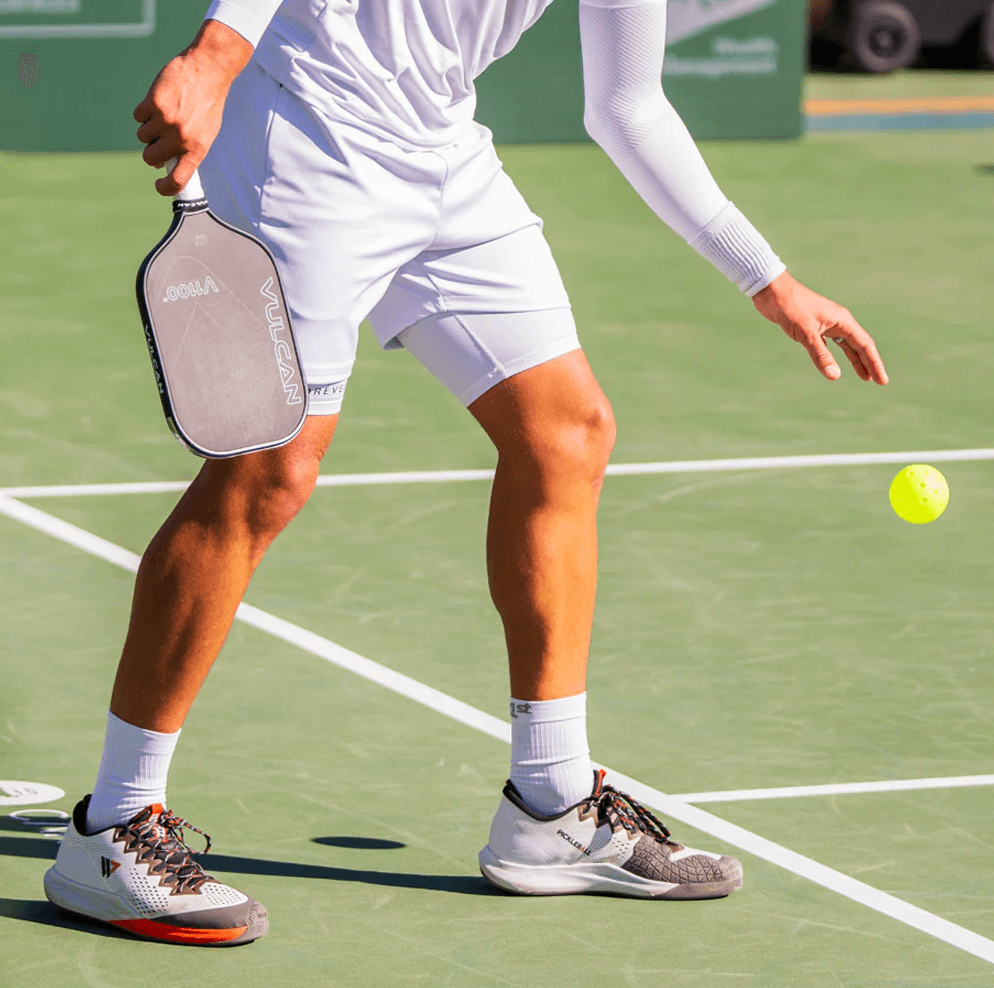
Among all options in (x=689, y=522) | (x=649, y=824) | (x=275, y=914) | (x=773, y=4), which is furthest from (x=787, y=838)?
(x=773, y=4)

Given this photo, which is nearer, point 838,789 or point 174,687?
point 174,687

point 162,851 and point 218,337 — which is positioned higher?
point 218,337

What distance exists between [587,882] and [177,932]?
0.75m

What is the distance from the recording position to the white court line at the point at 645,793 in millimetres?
4039

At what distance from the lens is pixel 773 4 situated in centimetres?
1611

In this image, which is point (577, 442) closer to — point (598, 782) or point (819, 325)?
point (819, 325)

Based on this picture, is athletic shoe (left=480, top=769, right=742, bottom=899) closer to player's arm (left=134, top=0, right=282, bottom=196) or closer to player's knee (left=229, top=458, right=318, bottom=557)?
player's knee (left=229, top=458, right=318, bottom=557)

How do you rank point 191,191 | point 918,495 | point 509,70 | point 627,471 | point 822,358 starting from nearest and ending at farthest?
point 191,191, point 822,358, point 918,495, point 627,471, point 509,70

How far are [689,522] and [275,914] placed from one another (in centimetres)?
306

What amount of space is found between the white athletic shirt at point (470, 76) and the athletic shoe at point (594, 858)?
99 centimetres

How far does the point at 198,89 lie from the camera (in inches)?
140

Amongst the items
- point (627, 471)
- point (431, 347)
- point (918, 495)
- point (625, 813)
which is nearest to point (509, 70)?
point (627, 471)

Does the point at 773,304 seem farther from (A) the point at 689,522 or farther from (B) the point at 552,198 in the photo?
(B) the point at 552,198

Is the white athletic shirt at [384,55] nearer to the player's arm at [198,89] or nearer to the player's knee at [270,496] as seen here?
the player's arm at [198,89]
